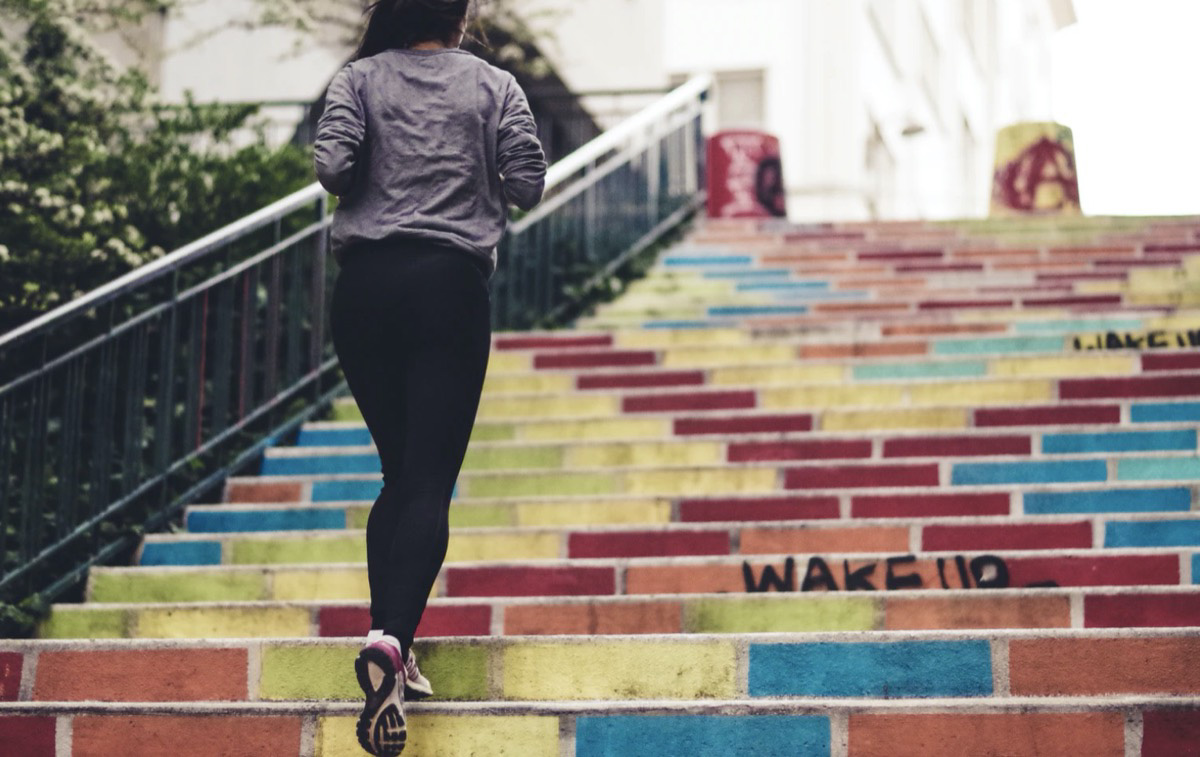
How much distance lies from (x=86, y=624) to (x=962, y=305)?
465cm

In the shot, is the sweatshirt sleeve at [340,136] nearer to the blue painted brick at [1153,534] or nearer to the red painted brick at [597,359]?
the blue painted brick at [1153,534]

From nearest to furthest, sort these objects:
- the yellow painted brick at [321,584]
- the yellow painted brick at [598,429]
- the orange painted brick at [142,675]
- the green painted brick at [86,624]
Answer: the orange painted brick at [142,675]
the green painted brick at [86,624]
the yellow painted brick at [321,584]
the yellow painted brick at [598,429]

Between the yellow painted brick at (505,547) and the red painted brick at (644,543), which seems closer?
the red painted brick at (644,543)

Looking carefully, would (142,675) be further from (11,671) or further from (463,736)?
(463,736)

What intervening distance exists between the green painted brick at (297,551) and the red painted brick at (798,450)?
140 centimetres

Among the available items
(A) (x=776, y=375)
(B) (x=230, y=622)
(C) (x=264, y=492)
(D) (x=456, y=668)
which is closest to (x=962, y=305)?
(A) (x=776, y=375)

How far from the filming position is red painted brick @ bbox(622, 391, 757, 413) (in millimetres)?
6223

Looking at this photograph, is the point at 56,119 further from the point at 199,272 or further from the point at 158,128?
the point at 199,272

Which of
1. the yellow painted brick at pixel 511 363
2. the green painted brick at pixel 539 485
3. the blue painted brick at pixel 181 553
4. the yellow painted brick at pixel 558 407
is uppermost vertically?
the yellow painted brick at pixel 511 363

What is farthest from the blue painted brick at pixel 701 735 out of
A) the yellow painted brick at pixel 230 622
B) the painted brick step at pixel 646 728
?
the yellow painted brick at pixel 230 622

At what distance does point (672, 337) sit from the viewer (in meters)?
7.19

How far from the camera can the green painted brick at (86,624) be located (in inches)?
175

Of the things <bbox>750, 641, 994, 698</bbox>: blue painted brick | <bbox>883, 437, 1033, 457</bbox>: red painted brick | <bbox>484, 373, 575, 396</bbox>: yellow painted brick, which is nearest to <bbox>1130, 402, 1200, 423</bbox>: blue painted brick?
<bbox>883, 437, 1033, 457</bbox>: red painted brick

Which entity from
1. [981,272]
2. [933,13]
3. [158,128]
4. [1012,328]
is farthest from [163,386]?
[933,13]
